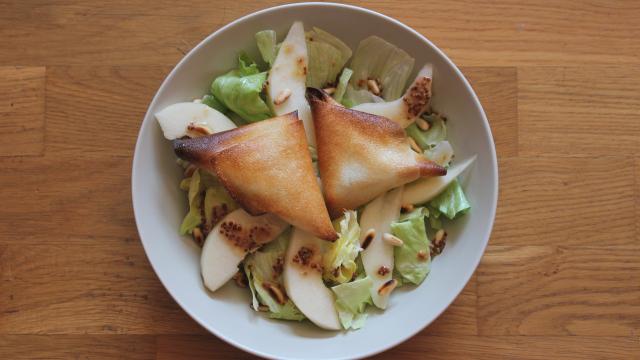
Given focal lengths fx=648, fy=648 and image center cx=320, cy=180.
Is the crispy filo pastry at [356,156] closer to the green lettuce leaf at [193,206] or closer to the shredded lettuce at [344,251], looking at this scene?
the shredded lettuce at [344,251]

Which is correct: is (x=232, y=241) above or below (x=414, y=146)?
below

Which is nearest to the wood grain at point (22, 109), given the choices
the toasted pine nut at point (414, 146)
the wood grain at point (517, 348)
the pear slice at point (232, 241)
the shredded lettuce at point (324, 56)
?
the pear slice at point (232, 241)

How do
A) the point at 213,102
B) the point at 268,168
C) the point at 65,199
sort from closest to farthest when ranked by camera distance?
the point at 268,168 < the point at 213,102 < the point at 65,199

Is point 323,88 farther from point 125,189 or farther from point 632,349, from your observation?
point 632,349

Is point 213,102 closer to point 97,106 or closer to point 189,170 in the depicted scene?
point 189,170

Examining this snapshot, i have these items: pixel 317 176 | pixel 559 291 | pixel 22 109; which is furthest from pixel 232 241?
pixel 559 291

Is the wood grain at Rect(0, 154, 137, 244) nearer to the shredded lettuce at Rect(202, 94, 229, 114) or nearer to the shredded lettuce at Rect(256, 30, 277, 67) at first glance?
the shredded lettuce at Rect(202, 94, 229, 114)
